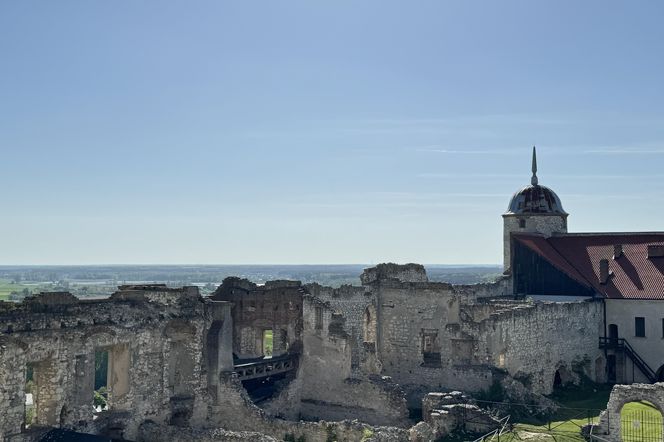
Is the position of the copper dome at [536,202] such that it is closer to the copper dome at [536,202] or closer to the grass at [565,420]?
the copper dome at [536,202]

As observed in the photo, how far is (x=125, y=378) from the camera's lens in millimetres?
27438

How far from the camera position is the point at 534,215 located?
50844mm

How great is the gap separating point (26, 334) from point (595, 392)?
2845 cm

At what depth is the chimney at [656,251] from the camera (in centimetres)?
4578

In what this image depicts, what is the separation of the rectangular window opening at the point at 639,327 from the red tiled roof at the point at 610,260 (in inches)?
51.3

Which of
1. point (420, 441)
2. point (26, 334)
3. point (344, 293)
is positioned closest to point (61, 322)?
point (26, 334)

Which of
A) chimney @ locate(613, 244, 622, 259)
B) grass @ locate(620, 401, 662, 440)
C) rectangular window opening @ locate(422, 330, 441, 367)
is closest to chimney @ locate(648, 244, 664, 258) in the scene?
chimney @ locate(613, 244, 622, 259)

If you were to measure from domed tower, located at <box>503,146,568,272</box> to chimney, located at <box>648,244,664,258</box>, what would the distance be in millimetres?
6632

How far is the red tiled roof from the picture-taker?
43844 millimetres

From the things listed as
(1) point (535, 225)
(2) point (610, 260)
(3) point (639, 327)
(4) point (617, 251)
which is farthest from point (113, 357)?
(4) point (617, 251)

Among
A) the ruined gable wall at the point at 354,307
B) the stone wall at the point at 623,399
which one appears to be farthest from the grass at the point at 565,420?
the ruined gable wall at the point at 354,307

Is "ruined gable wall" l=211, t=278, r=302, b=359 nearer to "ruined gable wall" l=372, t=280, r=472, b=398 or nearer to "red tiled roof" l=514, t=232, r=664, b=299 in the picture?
"ruined gable wall" l=372, t=280, r=472, b=398

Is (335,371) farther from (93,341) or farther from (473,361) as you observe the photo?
(93,341)

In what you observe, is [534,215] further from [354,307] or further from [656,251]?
[354,307]
